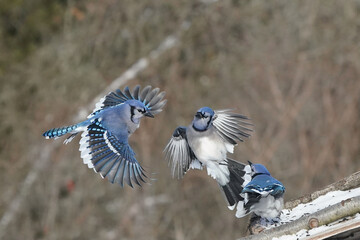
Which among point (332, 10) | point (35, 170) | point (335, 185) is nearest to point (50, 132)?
point (335, 185)

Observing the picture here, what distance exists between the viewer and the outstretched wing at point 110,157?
4.25 metres

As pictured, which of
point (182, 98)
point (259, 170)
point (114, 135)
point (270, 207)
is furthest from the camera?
point (182, 98)

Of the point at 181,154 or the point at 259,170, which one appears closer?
the point at 259,170

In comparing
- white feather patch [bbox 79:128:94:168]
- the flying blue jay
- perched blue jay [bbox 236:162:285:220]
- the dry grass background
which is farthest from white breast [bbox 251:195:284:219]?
the dry grass background

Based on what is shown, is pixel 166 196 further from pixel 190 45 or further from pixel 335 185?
pixel 335 185

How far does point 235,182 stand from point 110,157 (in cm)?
87

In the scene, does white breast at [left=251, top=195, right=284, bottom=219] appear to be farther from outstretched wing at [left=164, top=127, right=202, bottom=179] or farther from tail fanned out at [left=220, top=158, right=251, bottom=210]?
outstretched wing at [left=164, top=127, right=202, bottom=179]

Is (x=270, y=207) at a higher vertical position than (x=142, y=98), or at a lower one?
lower

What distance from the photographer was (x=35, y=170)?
9.41m

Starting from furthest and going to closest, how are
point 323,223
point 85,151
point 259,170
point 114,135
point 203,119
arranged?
point 114,135 < point 203,119 < point 85,151 < point 259,170 < point 323,223

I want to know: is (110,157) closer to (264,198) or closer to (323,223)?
(264,198)

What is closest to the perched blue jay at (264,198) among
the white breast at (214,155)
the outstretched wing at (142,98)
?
the white breast at (214,155)

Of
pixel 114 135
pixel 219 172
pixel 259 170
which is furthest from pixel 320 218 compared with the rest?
pixel 114 135

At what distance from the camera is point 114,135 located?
467 centimetres
